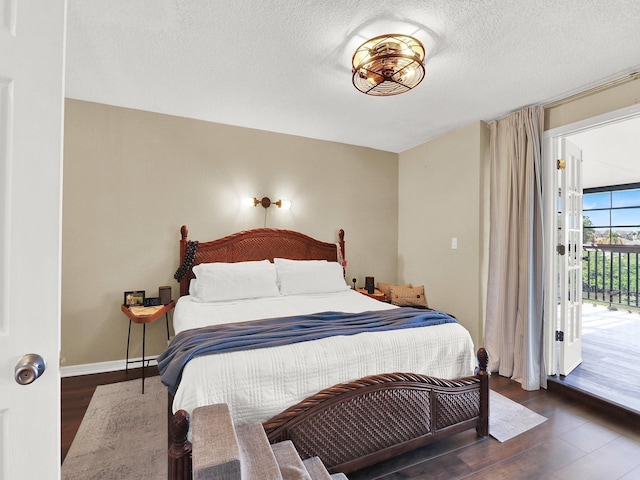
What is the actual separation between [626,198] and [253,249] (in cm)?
703

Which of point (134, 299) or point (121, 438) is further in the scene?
point (134, 299)

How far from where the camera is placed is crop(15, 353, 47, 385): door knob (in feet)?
2.54

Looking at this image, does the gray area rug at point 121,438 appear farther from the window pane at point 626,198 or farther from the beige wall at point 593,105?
the window pane at point 626,198

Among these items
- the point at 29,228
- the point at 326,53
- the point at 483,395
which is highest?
the point at 326,53

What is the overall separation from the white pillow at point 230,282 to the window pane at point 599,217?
6.85 meters

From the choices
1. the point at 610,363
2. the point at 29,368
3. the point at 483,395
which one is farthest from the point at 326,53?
the point at 610,363

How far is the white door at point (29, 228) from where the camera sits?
0.79 meters

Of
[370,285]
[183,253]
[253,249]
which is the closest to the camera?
[183,253]

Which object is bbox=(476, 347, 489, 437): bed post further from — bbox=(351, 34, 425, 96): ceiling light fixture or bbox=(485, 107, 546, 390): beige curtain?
bbox=(351, 34, 425, 96): ceiling light fixture

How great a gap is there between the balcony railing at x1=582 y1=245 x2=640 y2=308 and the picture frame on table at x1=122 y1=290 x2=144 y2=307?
20.6 feet

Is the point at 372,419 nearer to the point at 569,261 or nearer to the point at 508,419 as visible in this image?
the point at 508,419

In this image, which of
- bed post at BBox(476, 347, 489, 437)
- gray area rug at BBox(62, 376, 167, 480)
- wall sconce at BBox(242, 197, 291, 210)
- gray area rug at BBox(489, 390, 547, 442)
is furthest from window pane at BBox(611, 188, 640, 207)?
gray area rug at BBox(62, 376, 167, 480)

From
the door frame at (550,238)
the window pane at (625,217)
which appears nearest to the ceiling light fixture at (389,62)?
the door frame at (550,238)

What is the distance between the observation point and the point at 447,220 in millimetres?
3662
